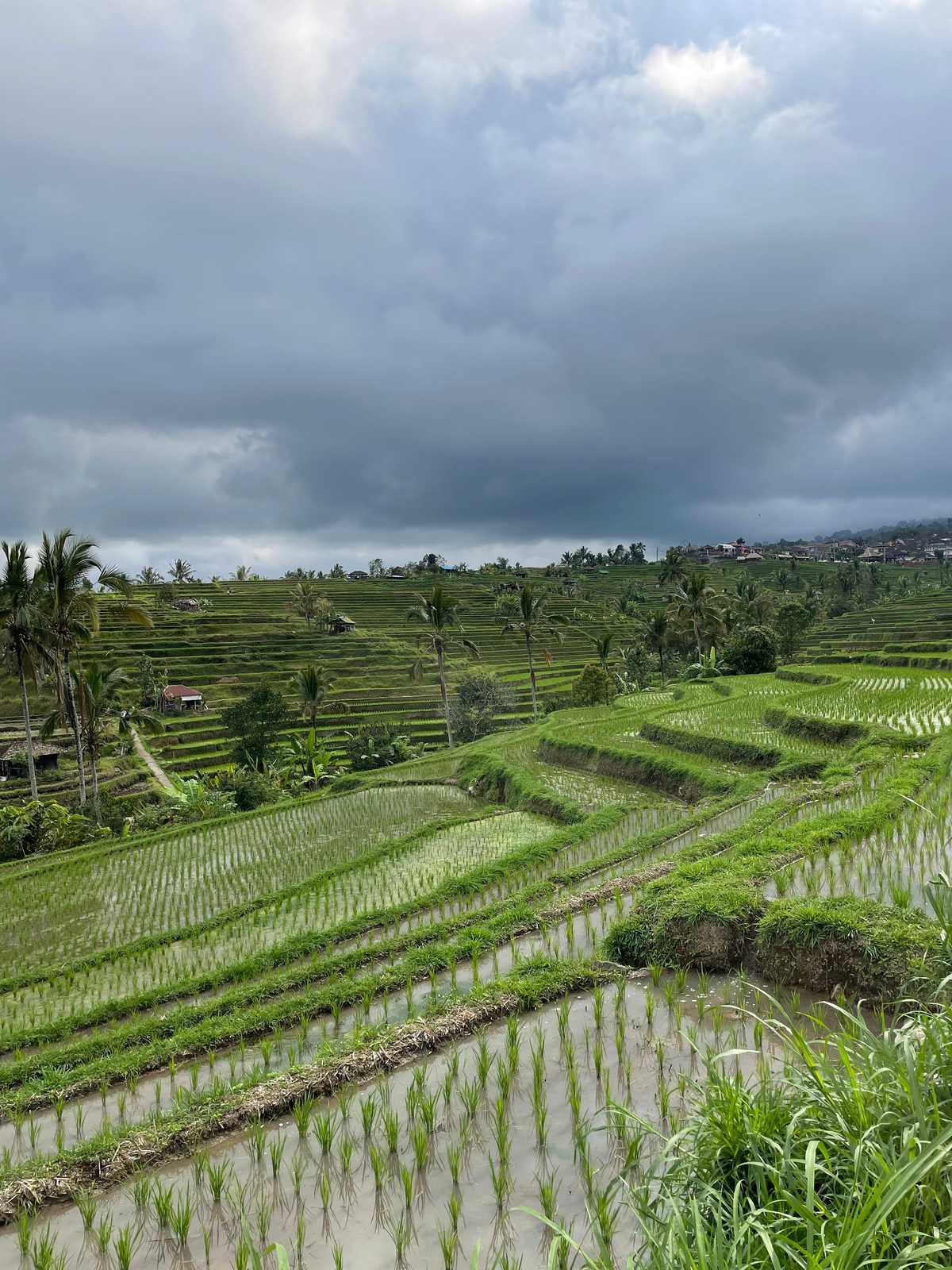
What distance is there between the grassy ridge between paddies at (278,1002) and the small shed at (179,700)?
3744 centimetres

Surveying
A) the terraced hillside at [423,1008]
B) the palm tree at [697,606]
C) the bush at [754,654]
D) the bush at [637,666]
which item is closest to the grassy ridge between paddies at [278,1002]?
the terraced hillside at [423,1008]

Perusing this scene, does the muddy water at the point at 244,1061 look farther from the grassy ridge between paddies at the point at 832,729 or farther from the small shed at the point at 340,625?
the small shed at the point at 340,625

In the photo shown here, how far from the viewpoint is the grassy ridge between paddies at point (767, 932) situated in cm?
518

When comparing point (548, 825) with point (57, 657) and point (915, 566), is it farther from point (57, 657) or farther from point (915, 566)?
point (915, 566)

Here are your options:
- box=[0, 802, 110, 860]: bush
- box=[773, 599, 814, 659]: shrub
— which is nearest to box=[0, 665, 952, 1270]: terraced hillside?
box=[0, 802, 110, 860]: bush

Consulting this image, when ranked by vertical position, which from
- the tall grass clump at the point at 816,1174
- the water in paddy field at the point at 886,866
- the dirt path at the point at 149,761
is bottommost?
the dirt path at the point at 149,761

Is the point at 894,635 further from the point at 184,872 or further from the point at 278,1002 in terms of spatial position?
the point at 278,1002

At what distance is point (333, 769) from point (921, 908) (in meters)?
27.3

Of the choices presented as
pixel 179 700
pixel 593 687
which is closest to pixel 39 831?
pixel 179 700

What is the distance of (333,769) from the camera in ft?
102

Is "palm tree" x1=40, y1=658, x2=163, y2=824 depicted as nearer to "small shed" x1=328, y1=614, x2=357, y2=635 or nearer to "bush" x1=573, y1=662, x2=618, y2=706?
"bush" x1=573, y1=662, x2=618, y2=706

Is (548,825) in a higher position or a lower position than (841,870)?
lower

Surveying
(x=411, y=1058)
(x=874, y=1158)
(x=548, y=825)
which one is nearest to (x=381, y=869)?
(x=548, y=825)

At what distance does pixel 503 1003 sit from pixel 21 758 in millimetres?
33260
